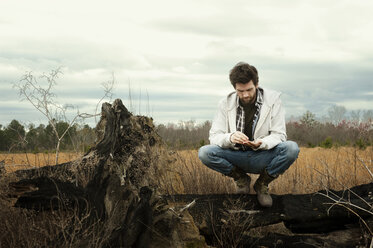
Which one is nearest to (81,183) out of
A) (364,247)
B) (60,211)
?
(60,211)

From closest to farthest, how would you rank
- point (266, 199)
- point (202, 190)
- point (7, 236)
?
point (7, 236), point (266, 199), point (202, 190)

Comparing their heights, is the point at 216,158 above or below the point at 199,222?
above

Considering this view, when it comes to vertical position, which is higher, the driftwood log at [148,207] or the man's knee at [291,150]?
the man's knee at [291,150]

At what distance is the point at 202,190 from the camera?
20.4ft

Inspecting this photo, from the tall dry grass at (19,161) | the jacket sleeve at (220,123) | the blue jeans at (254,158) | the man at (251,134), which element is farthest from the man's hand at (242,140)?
the tall dry grass at (19,161)

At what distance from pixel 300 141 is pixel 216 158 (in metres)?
18.8

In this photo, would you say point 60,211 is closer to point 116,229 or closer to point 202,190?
point 116,229

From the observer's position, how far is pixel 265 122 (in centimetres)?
500

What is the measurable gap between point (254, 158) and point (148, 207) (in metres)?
1.66

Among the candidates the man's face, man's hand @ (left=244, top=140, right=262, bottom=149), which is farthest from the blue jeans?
the man's face

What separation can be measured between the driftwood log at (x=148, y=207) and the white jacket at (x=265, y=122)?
0.75 meters

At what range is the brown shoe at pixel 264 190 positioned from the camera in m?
4.86

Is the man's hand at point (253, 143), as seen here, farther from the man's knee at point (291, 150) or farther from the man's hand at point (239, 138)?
the man's knee at point (291, 150)

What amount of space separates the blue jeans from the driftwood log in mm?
391
